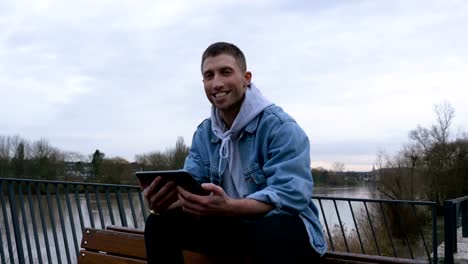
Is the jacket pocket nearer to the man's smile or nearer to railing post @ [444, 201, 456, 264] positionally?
the man's smile

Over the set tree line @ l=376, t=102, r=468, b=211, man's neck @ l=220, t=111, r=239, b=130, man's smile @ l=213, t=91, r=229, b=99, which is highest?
man's smile @ l=213, t=91, r=229, b=99

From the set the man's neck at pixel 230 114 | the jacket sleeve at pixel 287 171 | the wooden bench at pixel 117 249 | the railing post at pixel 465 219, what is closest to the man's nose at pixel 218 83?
the man's neck at pixel 230 114

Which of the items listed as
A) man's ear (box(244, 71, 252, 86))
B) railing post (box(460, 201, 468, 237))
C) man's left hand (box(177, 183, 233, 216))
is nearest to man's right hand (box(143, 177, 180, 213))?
man's left hand (box(177, 183, 233, 216))

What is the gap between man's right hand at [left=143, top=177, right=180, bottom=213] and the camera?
2031 mm

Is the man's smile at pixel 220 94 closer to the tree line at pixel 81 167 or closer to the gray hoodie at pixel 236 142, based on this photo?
the gray hoodie at pixel 236 142

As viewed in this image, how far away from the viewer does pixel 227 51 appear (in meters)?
2.29

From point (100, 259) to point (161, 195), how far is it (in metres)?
1.18

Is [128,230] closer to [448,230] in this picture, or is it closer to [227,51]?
[227,51]

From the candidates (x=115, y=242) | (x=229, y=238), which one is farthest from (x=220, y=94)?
(x=115, y=242)

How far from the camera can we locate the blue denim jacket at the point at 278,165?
6.13 ft

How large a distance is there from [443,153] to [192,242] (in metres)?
27.8

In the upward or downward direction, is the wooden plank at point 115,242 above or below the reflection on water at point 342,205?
above

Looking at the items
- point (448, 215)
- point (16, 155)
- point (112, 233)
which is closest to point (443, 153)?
point (16, 155)

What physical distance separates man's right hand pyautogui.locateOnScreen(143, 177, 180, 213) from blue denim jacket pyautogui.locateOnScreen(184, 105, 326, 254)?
28 cm
